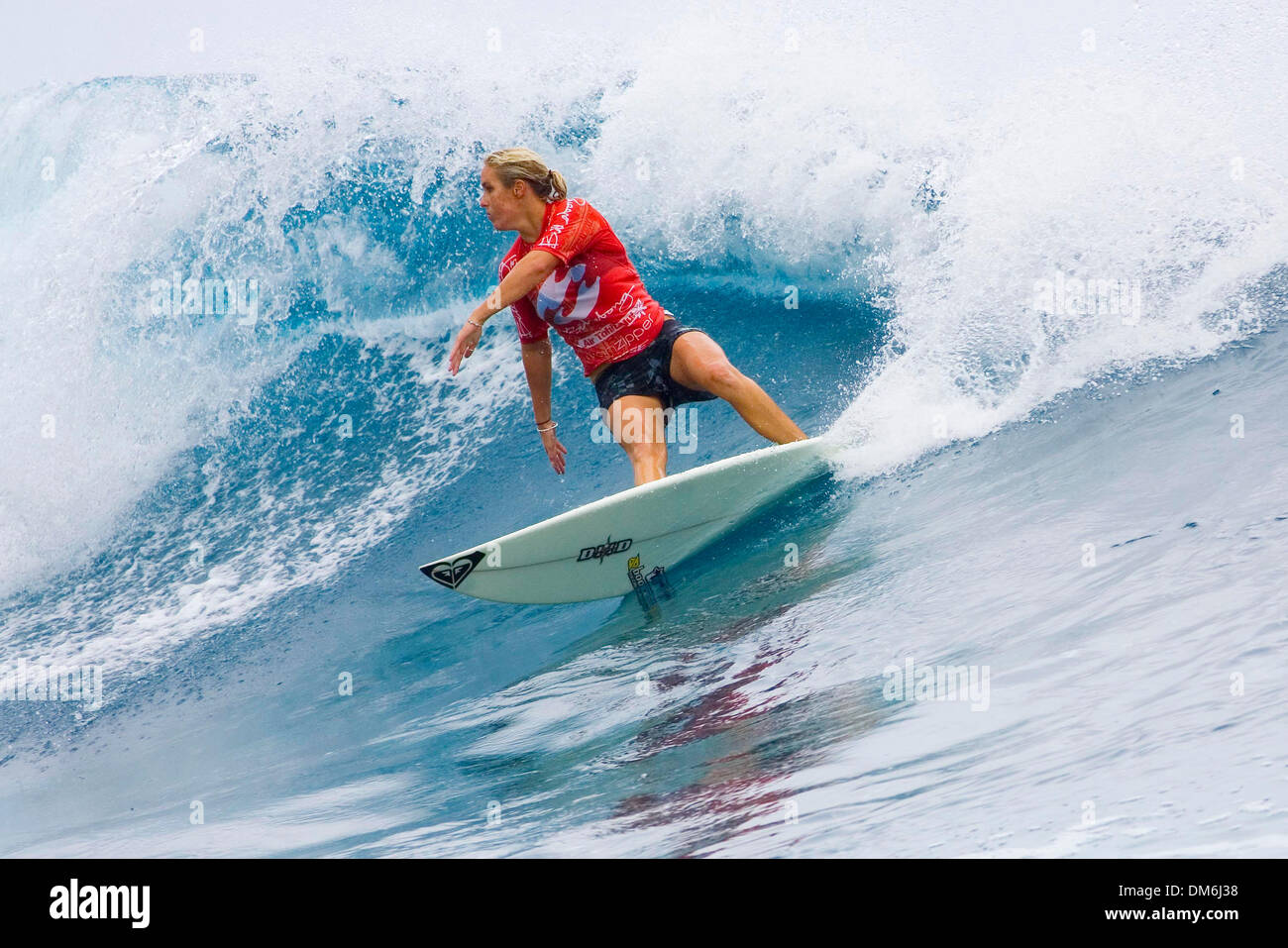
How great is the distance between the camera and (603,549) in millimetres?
4605

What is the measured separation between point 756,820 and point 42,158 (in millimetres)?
14422

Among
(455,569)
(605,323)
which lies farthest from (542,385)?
(455,569)

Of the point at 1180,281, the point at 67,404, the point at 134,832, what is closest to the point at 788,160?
the point at 1180,281

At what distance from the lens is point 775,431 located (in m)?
4.84

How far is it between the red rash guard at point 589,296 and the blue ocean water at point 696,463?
0.92 metres

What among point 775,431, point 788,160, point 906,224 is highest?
point 788,160

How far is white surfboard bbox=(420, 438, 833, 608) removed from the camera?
4.45 meters

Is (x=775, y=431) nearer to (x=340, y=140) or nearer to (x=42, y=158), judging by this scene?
(x=340, y=140)

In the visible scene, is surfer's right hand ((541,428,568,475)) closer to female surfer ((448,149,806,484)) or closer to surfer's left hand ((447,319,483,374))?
→ female surfer ((448,149,806,484))

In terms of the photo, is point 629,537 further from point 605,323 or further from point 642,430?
point 605,323

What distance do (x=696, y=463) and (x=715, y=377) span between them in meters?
1.54

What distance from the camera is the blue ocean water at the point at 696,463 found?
2.86 metres

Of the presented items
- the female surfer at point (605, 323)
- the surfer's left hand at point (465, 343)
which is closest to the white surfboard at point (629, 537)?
the female surfer at point (605, 323)

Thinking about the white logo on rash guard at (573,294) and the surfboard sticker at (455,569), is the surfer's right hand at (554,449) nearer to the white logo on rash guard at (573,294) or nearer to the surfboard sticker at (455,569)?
the white logo on rash guard at (573,294)
